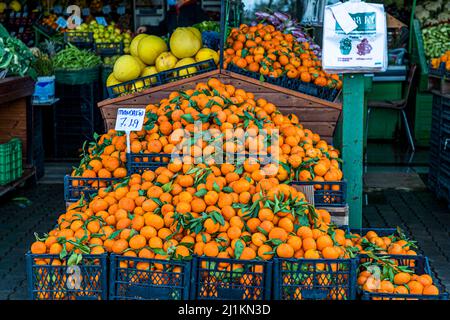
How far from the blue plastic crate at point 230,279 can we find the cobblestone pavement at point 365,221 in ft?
4.98

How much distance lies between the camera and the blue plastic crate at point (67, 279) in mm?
3443

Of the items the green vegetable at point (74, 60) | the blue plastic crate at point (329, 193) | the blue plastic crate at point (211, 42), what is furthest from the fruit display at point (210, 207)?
the green vegetable at point (74, 60)

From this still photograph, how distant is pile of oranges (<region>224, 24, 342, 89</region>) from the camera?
5324 millimetres

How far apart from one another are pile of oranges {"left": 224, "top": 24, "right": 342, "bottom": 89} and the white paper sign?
1.05 metres

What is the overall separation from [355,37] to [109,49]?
552 centimetres

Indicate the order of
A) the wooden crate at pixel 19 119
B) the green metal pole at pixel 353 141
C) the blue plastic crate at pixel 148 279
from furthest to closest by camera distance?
the wooden crate at pixel 19 119 < the green metal pole at pixel 353 141 < the blue plastic crate at pixel 148 279

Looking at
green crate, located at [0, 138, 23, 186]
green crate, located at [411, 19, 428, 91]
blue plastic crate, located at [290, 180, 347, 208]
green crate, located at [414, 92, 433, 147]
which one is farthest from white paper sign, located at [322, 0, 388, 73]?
green crate, located at [414, 92, 433, 147]

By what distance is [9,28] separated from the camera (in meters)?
10.8

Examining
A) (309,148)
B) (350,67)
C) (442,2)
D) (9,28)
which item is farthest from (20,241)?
(442,2)

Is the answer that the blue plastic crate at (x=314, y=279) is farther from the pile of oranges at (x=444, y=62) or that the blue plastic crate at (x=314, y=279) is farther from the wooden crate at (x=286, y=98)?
the pile of oranges at (x=444, y=62)

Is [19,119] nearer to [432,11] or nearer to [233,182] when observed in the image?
[233,182]

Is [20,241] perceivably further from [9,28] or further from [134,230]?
[9,28]
